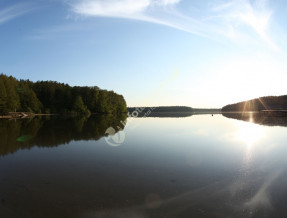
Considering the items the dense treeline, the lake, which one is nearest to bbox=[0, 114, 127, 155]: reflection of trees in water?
the lake

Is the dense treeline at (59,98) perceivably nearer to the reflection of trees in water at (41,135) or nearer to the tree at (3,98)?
the tree at (3,98)

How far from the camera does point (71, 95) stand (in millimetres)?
150250

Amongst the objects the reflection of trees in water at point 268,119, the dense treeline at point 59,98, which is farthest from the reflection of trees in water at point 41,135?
the dense treeline at point 59,98

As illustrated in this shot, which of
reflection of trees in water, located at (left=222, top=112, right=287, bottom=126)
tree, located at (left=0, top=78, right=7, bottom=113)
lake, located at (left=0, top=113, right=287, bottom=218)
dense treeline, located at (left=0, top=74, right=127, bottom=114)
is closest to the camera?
lake, located at (left=0, top=113, right=287, bottom=218)

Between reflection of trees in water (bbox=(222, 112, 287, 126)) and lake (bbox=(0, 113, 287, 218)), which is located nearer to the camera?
lake (bbox=(0, 113, 287, 218))

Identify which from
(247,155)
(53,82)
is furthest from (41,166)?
(53,82)

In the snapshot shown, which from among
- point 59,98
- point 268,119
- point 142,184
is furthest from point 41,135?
point 59,98

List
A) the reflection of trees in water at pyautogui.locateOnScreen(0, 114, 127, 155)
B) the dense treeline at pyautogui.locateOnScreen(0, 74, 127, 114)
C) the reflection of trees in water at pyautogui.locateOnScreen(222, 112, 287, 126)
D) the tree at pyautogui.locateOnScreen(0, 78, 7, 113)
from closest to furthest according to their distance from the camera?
the reflection of trees in water at pyautogui.locateOnScreen(0, 114, 127, 155)
the reflection of trees in water at pyautogui.locateOnScreen(222, 112, 287, 126)
the tree at pyautogui.locateOnScreen(0, 78, 7, 113)
the dense treeline at pyautogui.locateOnScreen(0, 74, 127, 114)

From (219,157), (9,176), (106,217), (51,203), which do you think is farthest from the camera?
(219,157)

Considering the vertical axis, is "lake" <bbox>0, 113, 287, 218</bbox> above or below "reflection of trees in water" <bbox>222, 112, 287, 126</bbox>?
above

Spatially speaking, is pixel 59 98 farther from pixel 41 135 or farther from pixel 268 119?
pixel 41 135

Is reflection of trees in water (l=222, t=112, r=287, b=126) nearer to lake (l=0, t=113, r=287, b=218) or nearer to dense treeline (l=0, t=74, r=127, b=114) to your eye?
lake (l=0, t=113, r=287, b=218)

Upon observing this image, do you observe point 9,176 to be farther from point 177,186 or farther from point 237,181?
point 237,181

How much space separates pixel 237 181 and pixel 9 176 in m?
12.4
